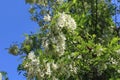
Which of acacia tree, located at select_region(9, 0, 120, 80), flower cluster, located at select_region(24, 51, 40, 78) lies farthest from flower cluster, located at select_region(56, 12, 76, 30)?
flower cluster, located at select_region(24, 51, 40, 78)

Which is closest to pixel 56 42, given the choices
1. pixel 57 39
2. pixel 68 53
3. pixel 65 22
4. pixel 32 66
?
pixel 57 39

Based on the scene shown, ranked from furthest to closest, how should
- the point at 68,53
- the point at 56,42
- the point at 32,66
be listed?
the point at 68,53 < the point at 32,66 < the point at 56,42

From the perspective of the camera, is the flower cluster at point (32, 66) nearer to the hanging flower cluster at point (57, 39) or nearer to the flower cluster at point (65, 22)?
the hanging flower cluster at point (57, 39)

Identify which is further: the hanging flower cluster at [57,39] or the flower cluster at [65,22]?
the flower cluster at [65,22]

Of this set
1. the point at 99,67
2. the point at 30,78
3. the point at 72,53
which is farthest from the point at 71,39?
the point at 30,78

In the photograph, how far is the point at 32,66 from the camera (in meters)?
11.1

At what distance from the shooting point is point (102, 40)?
15008mm

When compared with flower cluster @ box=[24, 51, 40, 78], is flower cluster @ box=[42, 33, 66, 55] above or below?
above

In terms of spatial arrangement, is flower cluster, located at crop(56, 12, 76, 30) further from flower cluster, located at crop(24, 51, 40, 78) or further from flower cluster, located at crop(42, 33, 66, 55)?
flower cluster, located at crop(24, 51, 40, 78)

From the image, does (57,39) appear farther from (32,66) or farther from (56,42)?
(32,66)

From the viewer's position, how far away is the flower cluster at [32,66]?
10.9 metres

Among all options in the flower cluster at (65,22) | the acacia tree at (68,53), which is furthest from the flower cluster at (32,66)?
the flower cluster at (65,22)

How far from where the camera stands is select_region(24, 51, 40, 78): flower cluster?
10.9 m

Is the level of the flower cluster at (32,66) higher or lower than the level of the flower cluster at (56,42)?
lower
